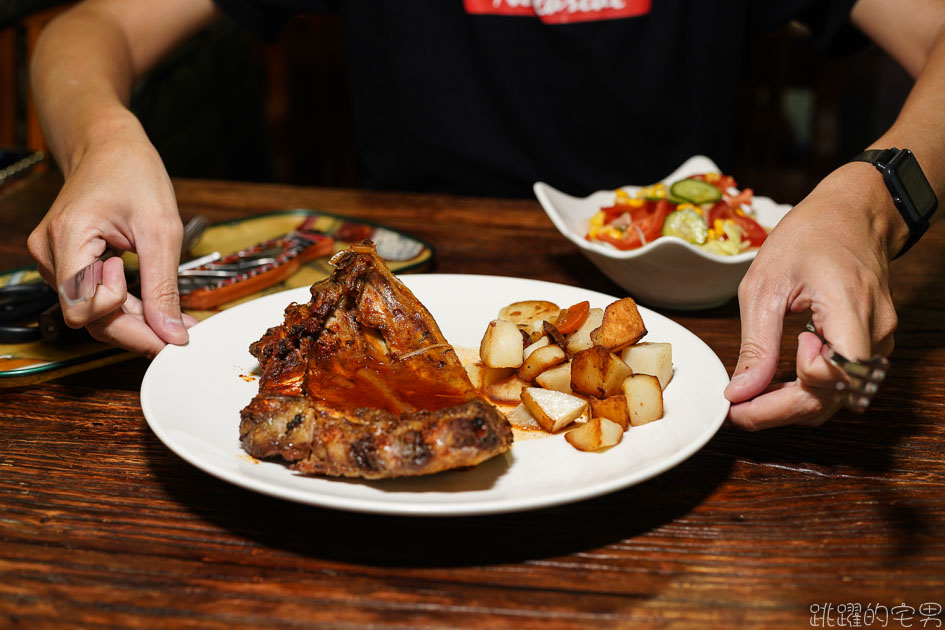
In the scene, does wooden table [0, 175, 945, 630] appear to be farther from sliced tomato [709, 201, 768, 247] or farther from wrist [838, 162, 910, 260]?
sliced tomato [709, 201, 768, 247]

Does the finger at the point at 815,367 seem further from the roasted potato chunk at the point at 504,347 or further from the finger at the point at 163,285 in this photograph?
the finger at the point at 163,285

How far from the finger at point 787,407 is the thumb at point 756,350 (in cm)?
2

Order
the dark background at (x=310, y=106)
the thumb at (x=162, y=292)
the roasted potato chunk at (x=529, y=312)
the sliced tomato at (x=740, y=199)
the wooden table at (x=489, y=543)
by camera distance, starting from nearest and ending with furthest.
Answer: the wooden table at (x=489, y=543) → the thumb at (x=162, y=292) → the roasted potato chunk at (x=529, y=312) → the sliced tomato at (x=740, y=199) → the dark background at (x=310, y=106)

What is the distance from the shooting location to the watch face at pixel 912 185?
160 centimetres

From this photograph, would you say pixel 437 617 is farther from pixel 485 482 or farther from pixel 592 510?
pixel 592 510

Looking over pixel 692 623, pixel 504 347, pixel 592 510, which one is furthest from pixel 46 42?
pixel 692 623

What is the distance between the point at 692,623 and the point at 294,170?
262 inches

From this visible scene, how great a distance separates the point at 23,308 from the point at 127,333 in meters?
0.39

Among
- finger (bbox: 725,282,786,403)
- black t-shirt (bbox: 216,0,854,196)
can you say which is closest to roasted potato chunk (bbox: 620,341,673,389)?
finger (bbox: 725,282,786,403)

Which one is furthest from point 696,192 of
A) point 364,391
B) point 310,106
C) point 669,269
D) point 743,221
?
point 310,106

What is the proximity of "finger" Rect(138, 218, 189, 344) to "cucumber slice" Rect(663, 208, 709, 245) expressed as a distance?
1.15 metres

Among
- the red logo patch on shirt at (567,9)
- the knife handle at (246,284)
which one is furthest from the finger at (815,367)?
the red logo patch on shirt at (567,9)

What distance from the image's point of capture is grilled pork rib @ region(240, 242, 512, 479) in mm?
1149

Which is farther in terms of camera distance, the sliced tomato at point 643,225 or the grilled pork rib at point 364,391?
the sliced tomato at point 643,225
